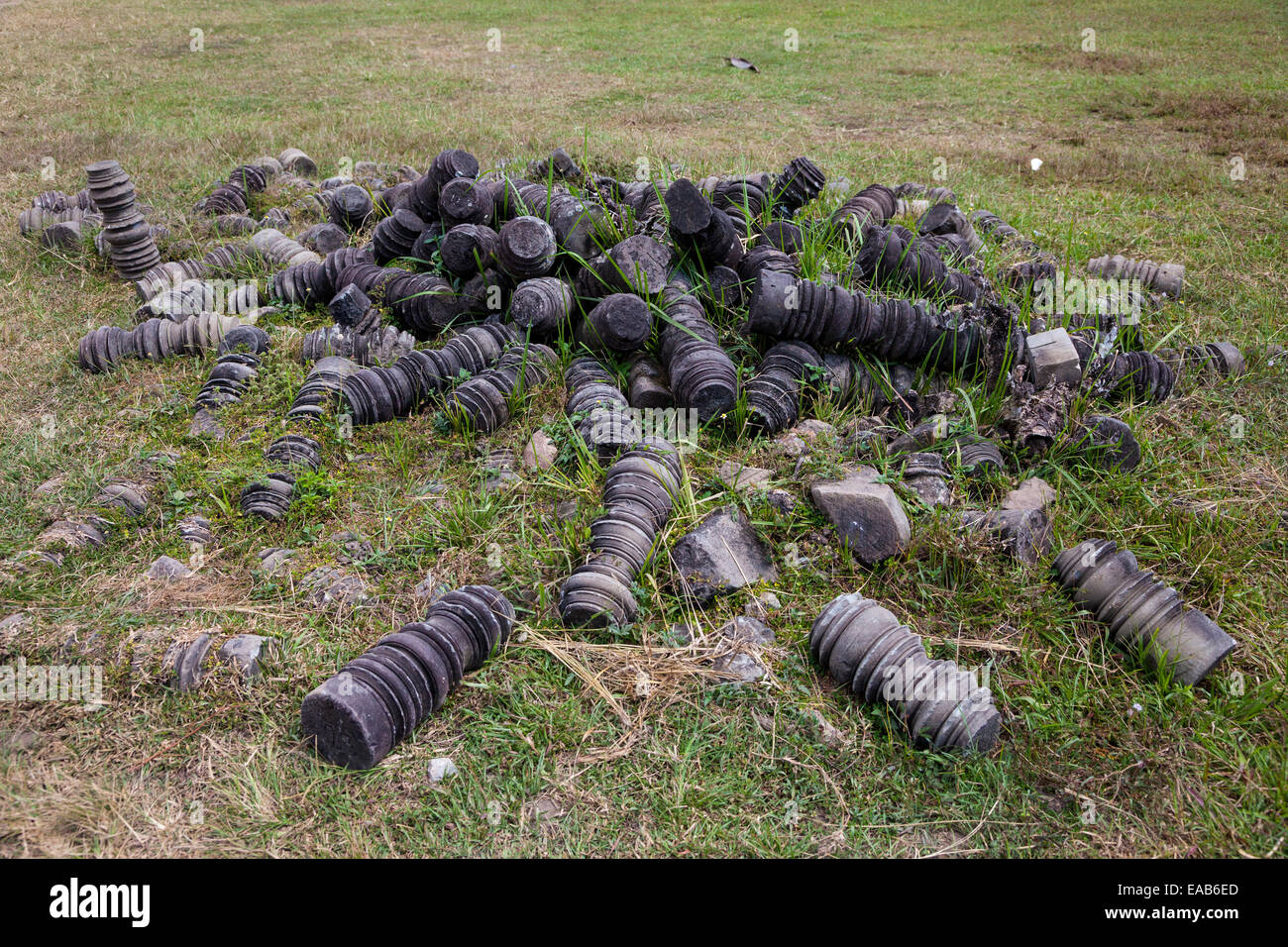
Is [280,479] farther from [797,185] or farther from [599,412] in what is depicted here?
[797,185]

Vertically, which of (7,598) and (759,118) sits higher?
(759,118)

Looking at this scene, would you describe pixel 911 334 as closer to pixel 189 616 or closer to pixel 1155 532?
pixel 1155 532

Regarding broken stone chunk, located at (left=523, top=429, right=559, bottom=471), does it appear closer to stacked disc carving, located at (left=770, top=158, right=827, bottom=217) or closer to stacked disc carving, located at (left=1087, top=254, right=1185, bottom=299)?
stacked disc carving, located at (left=770, top=158, right=827, bottom=217)

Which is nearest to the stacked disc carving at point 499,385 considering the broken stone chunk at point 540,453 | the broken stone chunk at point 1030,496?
the broken stone chunk at point 540,453

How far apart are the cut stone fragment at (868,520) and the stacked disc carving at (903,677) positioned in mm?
415

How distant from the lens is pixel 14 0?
1831 cm

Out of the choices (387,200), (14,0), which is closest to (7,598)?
(387,200)

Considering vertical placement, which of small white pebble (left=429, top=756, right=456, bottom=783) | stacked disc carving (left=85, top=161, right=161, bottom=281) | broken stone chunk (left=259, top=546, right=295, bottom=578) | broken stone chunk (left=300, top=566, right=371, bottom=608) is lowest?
small white pebble (left=429, top=756, right=456, bottom=783)

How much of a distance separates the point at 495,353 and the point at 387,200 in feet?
9.20

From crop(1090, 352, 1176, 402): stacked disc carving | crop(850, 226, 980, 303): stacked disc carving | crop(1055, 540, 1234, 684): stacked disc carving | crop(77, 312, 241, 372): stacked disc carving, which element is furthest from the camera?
crop(77, 312, 241, 372): stacked disc carving

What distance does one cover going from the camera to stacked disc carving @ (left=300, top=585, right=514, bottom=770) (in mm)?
2854

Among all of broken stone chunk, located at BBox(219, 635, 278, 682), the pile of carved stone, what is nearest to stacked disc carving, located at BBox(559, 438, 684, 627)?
the pile of carved stone

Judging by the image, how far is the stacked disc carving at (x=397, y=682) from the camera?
2854 mm

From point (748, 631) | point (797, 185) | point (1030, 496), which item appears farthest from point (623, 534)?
point (797, 185)
